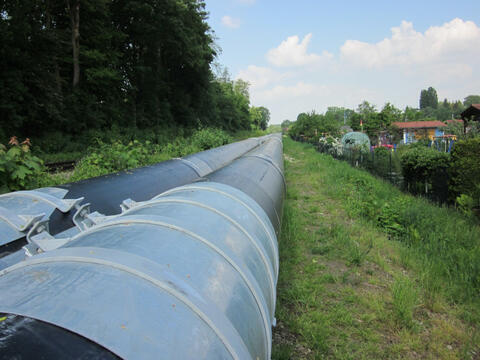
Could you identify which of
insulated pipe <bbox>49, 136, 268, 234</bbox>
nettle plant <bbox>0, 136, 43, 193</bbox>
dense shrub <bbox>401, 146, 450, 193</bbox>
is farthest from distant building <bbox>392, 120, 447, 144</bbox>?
nettle plant <bbox>0, 136, 43, 193</bbox>

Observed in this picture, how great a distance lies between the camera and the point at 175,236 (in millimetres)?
1521

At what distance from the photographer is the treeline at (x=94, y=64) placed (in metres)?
16.3

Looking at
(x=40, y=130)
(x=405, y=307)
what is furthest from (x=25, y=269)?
(x=40, y=130)

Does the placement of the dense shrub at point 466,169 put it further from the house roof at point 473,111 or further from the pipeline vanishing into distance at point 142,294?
the house roof at point 473,111

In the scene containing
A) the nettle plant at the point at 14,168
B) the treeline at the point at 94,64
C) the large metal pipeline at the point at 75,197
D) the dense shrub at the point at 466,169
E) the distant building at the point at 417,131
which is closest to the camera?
the large metal pipeline at the point at 75,197

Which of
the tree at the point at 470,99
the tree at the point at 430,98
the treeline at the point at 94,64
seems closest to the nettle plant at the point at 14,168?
the treeline at the point at 94,64

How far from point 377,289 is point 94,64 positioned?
77.5ft

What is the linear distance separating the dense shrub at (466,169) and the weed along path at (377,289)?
60cm

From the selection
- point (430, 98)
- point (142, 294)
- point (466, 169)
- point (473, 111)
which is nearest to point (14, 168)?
point (142, 294)

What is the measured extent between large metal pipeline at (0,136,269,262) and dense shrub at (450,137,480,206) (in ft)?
17.4

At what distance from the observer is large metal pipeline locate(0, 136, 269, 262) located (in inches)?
90.4

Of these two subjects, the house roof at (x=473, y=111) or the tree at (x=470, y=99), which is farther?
the tree at (x=470, y=99)

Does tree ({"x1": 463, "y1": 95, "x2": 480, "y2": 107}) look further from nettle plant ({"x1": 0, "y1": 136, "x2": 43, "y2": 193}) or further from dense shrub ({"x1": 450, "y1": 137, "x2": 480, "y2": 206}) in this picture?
nettle plant ({"x1": 0, "y1": 136, "x2": 43, "y2": 193})

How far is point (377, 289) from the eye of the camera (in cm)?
371
